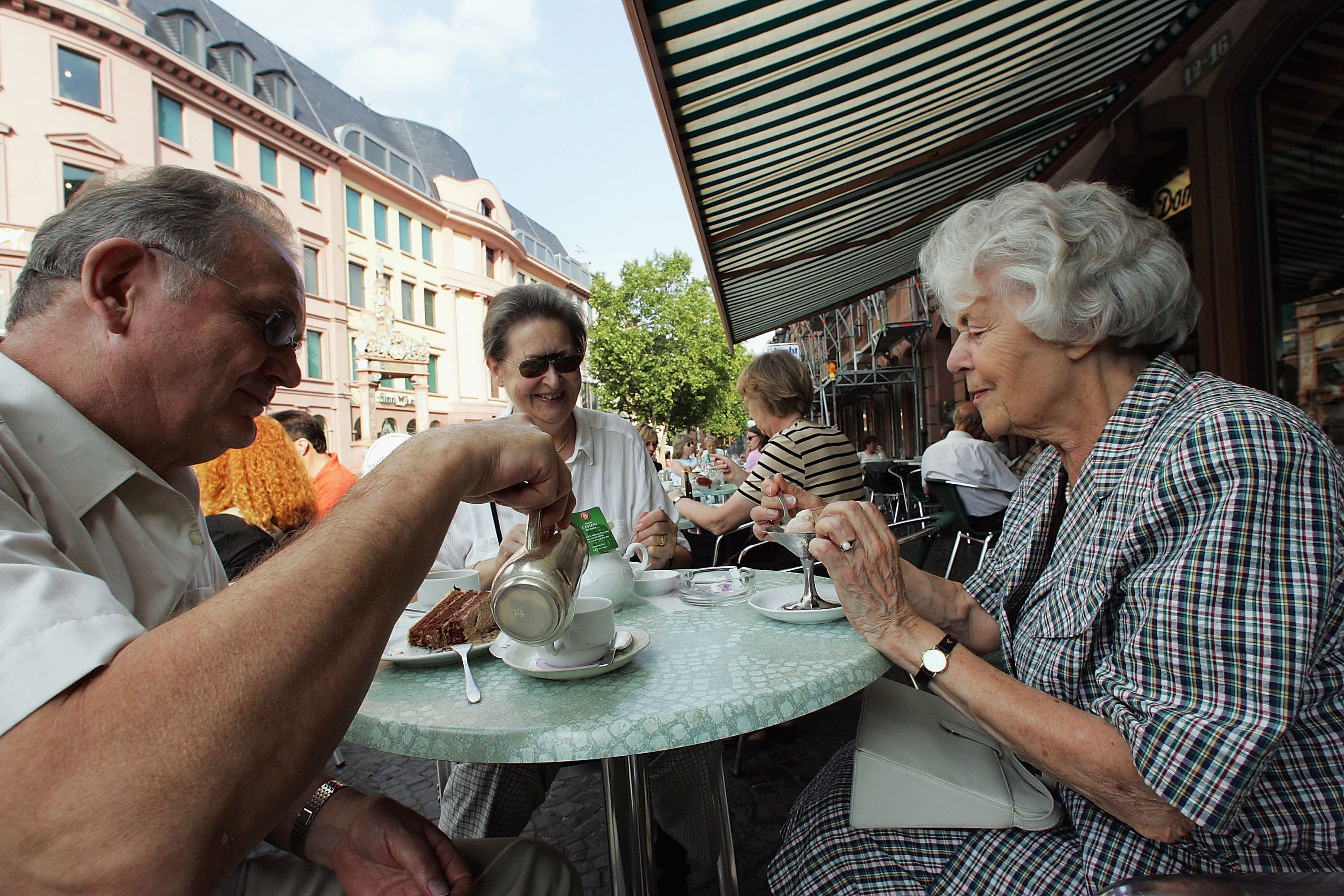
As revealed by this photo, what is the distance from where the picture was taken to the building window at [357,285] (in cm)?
2878

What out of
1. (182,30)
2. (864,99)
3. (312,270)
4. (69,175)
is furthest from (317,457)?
(182,30)

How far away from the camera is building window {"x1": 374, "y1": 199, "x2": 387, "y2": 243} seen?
31.1m

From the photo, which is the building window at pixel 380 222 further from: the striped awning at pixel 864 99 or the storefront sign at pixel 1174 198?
the storefront sign at pixel 1174 198

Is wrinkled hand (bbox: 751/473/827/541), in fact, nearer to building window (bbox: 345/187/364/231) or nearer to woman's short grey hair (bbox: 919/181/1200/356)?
woman's short grey hair (bbox: 919/181/1200/356)

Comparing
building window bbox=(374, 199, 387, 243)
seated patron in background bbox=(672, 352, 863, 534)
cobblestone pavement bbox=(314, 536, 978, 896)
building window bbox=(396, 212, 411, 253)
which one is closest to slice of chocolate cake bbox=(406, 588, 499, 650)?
cobblestone pavement bbox=(314, 536, 978, 896)

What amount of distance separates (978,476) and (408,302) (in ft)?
106

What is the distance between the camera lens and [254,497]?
2980mm

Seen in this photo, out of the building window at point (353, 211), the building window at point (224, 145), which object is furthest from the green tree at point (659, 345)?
the building window at point (224, 145)

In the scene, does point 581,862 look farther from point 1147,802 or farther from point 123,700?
point 123,700

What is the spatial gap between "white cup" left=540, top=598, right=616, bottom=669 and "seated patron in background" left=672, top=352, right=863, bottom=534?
237 cm

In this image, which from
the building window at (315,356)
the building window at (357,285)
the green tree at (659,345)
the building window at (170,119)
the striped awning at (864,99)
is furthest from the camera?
the green tree at (659,345)

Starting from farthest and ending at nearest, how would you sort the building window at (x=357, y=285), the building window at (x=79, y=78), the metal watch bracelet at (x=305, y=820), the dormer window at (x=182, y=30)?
1. the building window at (x=357, y=285)
2. the dormer window at (x=182, y=30)
3. the building window at (x=79, y=78)
4. the metal watch bracelet at (x=305, y=820)

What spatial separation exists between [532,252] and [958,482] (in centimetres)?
5056

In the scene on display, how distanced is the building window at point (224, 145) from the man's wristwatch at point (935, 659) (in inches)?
1167
